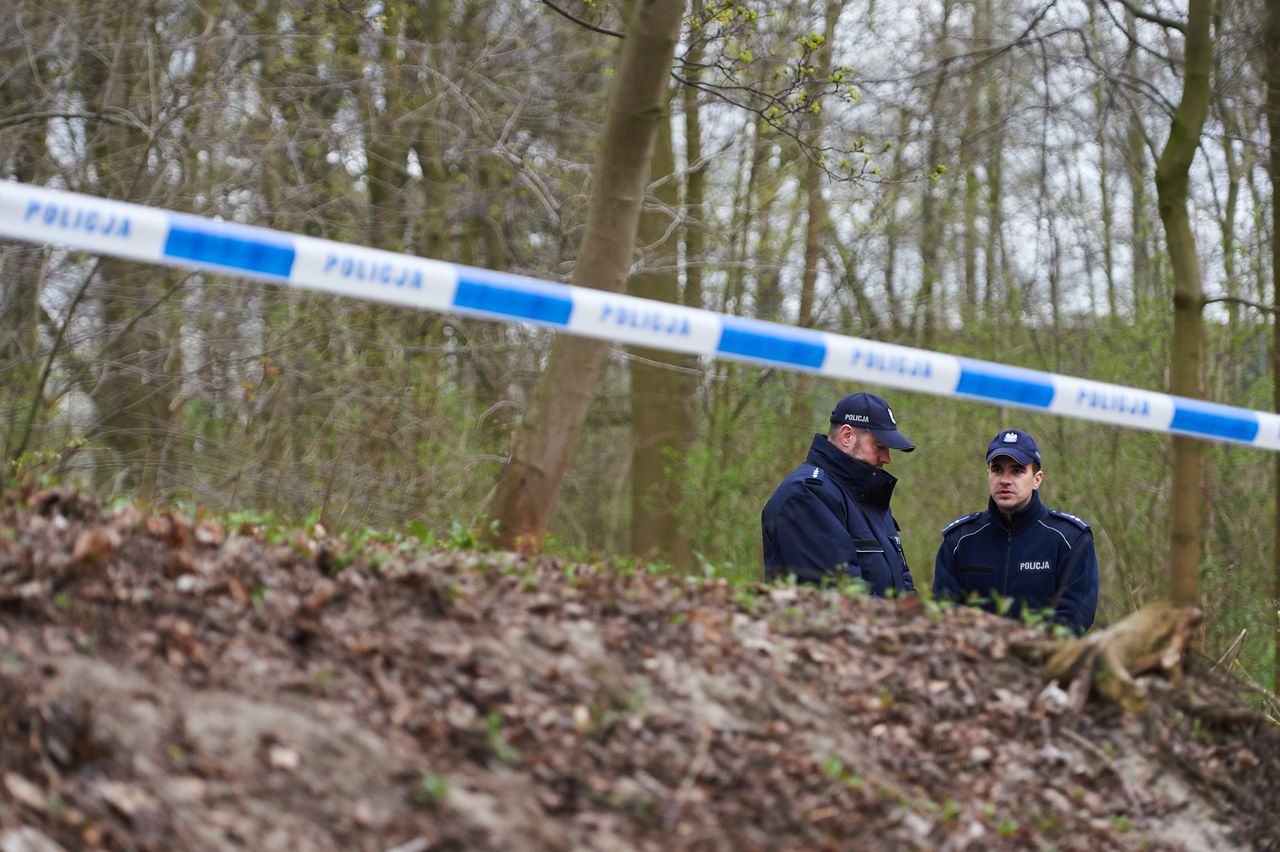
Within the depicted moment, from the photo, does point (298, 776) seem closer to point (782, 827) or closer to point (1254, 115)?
point (782, 827)

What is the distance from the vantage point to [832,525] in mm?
5758

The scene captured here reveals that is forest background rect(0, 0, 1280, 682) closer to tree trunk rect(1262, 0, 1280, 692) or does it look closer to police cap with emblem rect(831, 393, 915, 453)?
tree trunk rect(1262, 0, 1280, 692)

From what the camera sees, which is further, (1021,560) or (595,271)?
(595,271)

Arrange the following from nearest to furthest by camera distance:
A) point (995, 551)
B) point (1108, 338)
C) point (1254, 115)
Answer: point (995, 551), point (1254, 115), point (1108, 338)

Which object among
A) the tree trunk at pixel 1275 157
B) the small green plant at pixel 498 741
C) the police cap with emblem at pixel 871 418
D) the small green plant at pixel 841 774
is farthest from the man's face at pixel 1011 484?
the tree trunk at pixel 1275 157

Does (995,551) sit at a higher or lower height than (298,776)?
higher

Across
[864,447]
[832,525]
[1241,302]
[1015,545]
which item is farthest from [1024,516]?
[1241,302]

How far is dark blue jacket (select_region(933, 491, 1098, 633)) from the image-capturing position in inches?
236

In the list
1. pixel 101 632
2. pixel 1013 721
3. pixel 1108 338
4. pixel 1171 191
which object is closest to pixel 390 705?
pixel 101 632

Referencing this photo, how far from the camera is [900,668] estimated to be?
450 centimetres

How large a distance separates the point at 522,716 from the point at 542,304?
1505 millimetres

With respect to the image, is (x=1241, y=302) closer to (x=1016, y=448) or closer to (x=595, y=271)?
(x=1016, y=448)

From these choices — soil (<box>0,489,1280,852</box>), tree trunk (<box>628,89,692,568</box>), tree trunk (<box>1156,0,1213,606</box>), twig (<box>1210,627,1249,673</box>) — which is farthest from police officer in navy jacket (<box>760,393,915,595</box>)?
tree trunk (<box>628,89,692,568</box>)

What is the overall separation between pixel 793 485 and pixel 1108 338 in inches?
359
